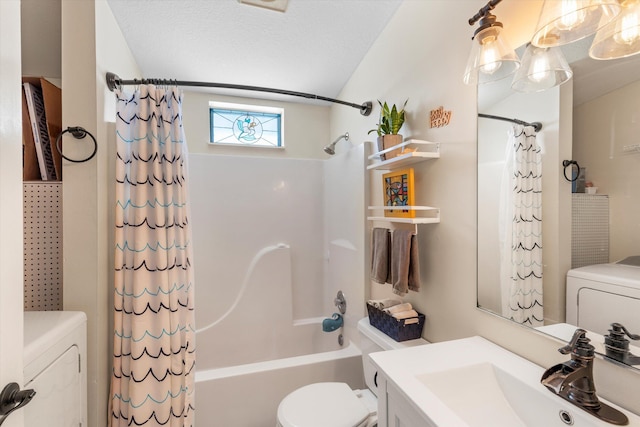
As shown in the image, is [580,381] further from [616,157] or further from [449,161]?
[449,161]

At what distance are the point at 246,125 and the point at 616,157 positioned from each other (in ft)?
8.89

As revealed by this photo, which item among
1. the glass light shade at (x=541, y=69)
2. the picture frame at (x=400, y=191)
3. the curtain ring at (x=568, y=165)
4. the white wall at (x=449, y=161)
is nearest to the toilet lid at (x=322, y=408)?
the white wall at (x=449, y=161)

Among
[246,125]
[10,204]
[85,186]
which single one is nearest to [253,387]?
[85,186]

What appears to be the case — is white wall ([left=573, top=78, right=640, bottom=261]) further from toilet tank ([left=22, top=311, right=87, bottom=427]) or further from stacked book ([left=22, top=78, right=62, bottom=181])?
stacked book ([left=22, top=78, right=62, bottom=181])

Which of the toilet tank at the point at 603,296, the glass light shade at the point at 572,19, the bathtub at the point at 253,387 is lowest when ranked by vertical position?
the bathtub at the point at 253,387

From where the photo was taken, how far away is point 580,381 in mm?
719

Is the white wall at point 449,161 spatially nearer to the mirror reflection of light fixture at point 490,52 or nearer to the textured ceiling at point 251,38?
the mirror reflection of light fixture at point 490,52

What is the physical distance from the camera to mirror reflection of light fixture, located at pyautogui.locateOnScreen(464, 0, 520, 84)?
0.95 m

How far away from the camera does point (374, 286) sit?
6.28ft

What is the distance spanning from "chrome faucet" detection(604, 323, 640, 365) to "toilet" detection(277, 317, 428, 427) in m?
0.75

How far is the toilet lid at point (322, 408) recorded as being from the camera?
131 centimetres

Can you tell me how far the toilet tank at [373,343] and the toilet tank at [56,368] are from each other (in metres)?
1.20

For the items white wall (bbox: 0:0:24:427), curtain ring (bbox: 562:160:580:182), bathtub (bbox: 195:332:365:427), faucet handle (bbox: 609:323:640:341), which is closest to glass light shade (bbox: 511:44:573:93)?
curtain ring (bbox: 562:160:580:182)

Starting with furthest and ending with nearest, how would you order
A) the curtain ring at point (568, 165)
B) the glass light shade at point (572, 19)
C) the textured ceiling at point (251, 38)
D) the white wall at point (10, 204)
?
the textured ceiling at point (251, 38) < the curtain ring at point (568, 165) < the glass light shade at point (572, 19) < the white wall at point (10, 204)
